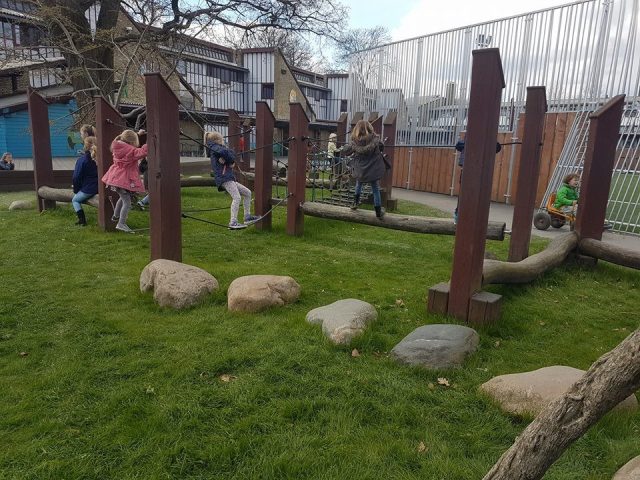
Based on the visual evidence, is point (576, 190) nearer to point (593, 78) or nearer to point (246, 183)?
point (593, 78)

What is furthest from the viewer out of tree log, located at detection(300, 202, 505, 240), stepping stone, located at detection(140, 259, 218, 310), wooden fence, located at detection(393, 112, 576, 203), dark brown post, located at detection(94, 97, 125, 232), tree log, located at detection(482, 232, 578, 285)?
wooden fence, located at detection(393, 112, 576, 203)

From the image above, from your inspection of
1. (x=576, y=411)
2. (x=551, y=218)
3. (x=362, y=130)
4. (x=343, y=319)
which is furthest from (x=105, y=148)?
(x=576, y=411)

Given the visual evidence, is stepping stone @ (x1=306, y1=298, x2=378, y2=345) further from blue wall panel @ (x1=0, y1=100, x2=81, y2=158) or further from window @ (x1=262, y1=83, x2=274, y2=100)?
window @ (x1=262, y1=83, x2=274, y2=100)

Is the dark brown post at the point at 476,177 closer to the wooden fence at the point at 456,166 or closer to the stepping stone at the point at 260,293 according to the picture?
the stepping stone at the point at 260,293

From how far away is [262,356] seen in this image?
361 cm

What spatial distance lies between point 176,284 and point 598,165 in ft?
16.2

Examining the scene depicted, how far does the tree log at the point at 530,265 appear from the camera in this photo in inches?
195

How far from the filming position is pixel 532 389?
2.96 metres

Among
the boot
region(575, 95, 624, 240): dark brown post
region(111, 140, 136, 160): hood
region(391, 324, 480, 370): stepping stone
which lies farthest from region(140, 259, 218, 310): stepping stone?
region(575, 95, 624, 240): dark brown post

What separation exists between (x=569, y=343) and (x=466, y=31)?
1243cm

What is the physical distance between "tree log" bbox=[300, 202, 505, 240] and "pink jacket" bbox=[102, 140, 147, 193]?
2504 mm

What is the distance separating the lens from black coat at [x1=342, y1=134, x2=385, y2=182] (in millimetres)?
7336

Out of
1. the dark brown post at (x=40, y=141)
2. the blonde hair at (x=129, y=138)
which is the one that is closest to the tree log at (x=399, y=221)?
the blonde hair at (x=129, y=138)

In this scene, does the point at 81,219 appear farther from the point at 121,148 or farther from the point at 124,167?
the point at 121,148
